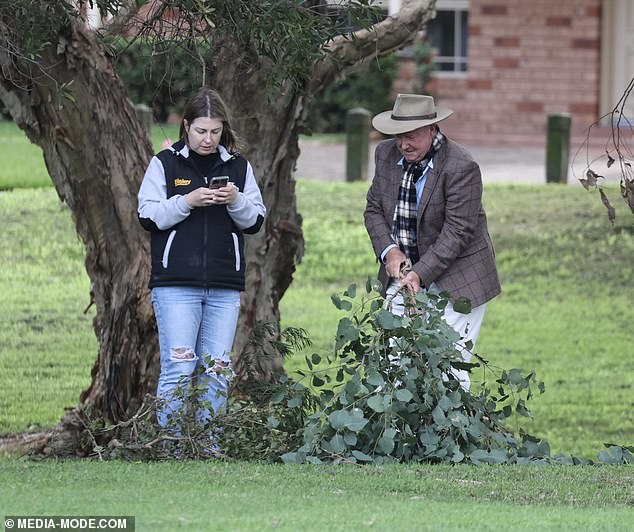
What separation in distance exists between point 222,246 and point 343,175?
1316cm

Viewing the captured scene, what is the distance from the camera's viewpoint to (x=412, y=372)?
647 centimetres

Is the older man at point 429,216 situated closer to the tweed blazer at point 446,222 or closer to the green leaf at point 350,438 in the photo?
the tweed blazer at point 446,222

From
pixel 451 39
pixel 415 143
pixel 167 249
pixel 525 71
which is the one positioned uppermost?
pixel 451 39

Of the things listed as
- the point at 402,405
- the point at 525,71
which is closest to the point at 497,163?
the point at 525,71

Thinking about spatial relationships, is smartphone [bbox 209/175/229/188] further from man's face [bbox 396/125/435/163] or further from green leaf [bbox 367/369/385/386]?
green leaf [bbox 367/369/385/386]

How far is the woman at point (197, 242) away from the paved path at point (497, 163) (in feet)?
37.8

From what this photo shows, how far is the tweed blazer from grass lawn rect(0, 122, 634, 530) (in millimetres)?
1143

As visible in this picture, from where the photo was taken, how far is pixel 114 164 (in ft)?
26.7

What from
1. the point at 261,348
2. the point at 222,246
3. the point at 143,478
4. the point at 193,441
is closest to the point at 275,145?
the point at 261,348

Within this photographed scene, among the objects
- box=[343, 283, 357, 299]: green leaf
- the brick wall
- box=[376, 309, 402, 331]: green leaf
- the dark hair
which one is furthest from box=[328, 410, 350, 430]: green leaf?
the brick wall

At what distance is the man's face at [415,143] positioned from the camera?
7016 mm

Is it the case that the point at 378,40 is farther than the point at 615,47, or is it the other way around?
the point at 615,47

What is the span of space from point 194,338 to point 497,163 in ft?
49.1

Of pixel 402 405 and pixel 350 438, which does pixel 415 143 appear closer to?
pixel 402 405
